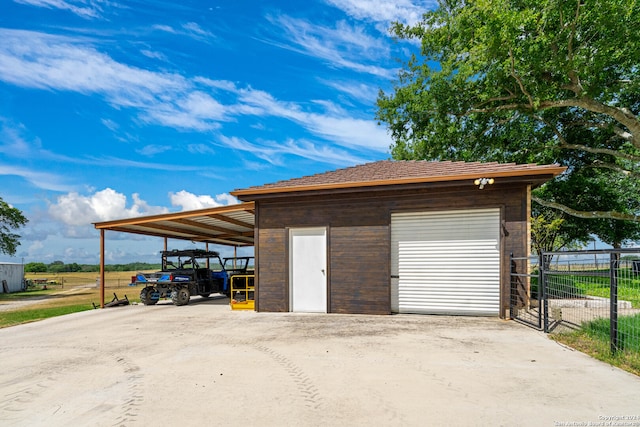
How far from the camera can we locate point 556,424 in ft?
10.2

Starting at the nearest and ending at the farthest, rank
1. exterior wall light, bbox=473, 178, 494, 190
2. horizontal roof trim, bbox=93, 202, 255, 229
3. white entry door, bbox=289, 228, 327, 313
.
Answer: exterior wall light, bbox=473, 178, 494, 190 < white entry door, bbox=289, 228, 327, 313 < horizontal roof trim, bbox=93, 202, 255, 229

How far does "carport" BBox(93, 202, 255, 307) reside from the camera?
1130 cm

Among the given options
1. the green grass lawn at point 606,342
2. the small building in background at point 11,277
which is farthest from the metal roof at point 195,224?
the small building in background at point 11,277

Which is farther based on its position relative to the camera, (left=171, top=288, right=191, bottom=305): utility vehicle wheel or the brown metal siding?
(left=171, top=288, right=191, bottom=305): utility vehicle wheel

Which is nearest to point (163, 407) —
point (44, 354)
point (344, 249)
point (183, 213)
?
point (44, 354)

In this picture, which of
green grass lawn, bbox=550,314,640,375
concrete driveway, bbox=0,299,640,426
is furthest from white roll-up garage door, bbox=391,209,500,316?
green grass lawn, bbox=550,314,640,375

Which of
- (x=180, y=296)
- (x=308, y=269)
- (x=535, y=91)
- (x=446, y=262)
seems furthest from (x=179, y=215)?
(x=535, y=91)

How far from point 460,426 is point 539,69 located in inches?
524

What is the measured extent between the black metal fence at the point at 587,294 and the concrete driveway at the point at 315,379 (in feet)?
1.76

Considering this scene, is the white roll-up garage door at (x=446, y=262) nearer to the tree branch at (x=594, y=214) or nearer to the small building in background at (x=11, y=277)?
the tree branch at (x=594, y=214)

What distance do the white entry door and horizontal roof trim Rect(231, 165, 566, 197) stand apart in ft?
3.65

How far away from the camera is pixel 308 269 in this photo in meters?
9.60

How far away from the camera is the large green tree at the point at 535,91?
12031mm

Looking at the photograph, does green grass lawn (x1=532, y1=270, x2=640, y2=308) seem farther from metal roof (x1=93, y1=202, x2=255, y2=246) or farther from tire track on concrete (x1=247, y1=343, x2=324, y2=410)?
metal roof (x1=93, y1=202, x2=255, y2=246)
